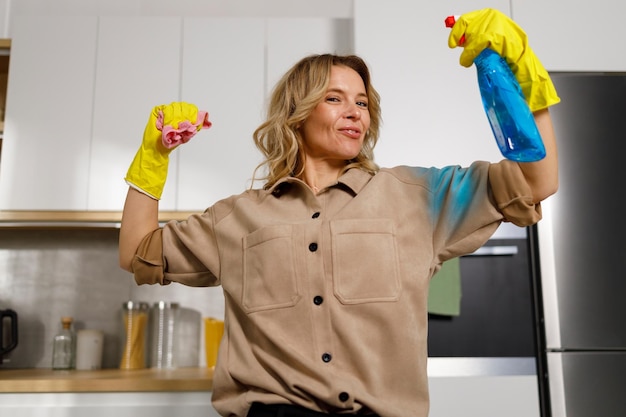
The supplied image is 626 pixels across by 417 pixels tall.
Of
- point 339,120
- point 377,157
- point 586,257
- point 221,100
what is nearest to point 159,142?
point 339,120

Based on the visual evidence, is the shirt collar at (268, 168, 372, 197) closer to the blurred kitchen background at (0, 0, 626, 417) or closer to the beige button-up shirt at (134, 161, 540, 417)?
the beige button-up shirt at (134, 161, 540, 417)

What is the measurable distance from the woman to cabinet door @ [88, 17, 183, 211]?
1079mm

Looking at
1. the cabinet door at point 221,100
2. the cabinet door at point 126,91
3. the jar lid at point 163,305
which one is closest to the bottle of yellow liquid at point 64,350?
the jar lid at point 163,305

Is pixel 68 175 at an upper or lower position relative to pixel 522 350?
upper

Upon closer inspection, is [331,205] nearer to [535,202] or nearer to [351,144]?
[351,144]

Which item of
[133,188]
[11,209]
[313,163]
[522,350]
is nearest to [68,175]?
[11,209]

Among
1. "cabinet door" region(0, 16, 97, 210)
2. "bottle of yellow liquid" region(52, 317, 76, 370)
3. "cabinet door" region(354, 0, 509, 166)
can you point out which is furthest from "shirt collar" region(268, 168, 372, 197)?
"bottle of yellow liquid" region(52, 317, 76, 370)

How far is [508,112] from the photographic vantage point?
3.32 feet

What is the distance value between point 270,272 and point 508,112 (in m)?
0.48

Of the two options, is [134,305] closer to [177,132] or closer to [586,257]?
[177,132]

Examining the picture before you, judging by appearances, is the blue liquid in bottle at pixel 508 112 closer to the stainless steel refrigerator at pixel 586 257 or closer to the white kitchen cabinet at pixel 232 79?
the stainless steel refrigerator at pixel 586 257

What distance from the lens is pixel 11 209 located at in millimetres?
2348

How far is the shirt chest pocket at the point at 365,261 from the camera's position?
1.13 metres

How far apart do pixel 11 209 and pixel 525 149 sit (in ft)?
6.30
